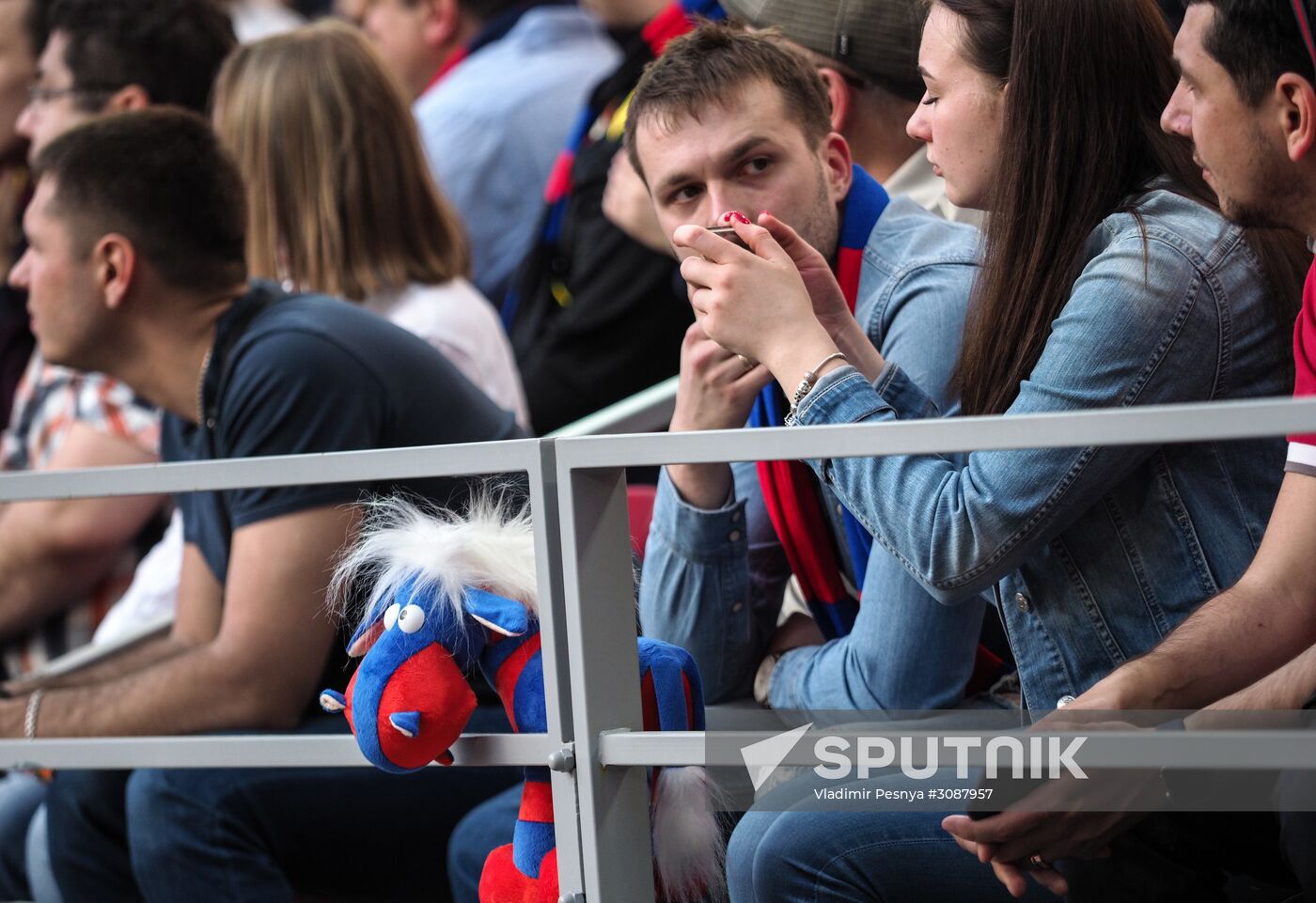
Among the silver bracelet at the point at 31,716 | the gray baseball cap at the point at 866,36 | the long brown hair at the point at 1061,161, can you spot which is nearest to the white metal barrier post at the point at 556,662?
the long brown hair at the point at 1061,161

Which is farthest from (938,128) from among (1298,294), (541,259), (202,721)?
(541,259)

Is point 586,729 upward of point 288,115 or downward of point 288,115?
downward

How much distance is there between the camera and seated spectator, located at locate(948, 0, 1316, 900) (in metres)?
1.44

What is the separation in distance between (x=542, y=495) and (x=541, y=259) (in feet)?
6.88

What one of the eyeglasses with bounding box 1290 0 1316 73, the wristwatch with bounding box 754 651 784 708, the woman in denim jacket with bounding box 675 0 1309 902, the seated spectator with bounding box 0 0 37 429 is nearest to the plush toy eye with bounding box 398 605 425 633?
the woman in denim jacket with bounding box 675 0 1309 902

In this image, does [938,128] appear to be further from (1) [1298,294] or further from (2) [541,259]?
(2) [541,259]

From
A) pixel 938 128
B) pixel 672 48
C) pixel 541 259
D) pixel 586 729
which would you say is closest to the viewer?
pixel 586 729

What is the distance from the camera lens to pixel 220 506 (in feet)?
8.16

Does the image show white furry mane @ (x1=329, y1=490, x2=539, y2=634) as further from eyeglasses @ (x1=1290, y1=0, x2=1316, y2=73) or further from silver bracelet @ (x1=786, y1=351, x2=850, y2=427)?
eyeglasses @ (x1=1290, y1=0, x2=1316, y2=73)

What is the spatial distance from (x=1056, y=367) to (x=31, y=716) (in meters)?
1.63

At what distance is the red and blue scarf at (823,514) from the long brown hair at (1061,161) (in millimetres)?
313

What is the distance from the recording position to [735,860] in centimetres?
161

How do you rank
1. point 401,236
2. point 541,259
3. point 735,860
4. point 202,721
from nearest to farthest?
1. point 735,860
2. point 202,721
3. point 401,236
4. point 541,259

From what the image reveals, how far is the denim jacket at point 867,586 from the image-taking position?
1795 millimetres
